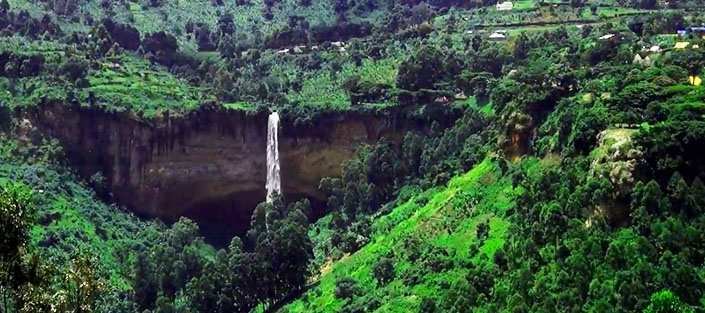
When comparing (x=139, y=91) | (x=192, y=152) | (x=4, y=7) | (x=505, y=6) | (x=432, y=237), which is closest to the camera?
(x=432, y=237)

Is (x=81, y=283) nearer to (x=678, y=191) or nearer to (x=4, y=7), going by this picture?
(x=678, y=191)

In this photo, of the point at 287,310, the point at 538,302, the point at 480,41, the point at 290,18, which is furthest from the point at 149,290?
the point at 290,18

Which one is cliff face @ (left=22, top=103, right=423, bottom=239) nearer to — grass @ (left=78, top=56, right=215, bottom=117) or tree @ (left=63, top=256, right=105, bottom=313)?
grass @ (left=78, top=56, right=215, bottom=117)

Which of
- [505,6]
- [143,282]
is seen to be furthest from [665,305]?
[505,6]

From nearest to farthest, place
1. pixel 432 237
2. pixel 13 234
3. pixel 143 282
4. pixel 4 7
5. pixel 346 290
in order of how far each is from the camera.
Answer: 1. pixel 13 234
2. pixel 346 290
3. pixel 432 237
4. pixel 143 282
5. pixel 4 7

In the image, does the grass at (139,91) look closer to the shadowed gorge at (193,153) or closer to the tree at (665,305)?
the shadowed gorge at (193,153)

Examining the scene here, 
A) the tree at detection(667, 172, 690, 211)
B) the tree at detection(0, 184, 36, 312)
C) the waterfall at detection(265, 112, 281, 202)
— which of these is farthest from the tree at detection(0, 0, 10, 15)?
the tree at detection(0, 184, 36, 312)
